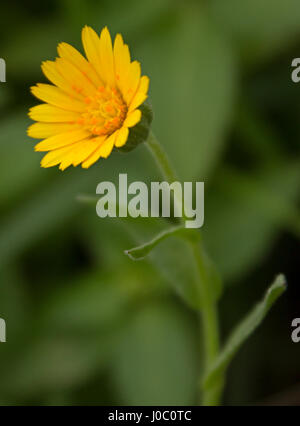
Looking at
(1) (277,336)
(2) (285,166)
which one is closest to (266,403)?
(1) (277,336)

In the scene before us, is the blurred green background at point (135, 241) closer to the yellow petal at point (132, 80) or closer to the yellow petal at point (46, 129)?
the yellow petal at point (46, 129)

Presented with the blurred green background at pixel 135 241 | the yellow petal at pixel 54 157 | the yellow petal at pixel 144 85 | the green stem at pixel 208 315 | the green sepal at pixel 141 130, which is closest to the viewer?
the yellow petal at pixel 144 85

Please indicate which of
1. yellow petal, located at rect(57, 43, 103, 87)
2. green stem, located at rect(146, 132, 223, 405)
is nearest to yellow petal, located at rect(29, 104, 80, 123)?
yellow petal, located at rect(57, 43, 103, 87)

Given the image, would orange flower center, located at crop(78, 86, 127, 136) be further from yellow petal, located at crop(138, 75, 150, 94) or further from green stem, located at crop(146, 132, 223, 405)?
green stem, located at crop(146, 132, 223, 405)

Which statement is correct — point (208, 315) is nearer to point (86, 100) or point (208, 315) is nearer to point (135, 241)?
point (135, 241)

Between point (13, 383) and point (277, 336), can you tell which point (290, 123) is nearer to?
point (277, 336)

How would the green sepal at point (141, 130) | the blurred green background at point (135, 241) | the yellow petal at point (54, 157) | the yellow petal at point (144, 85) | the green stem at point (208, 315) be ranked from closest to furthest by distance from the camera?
the yellow petal at point (144, 85), the yellow petal at point (54, 157), the green sepal at point (141, 130), the green stem at point (208, 315), the blurred green background at point (135, 241)

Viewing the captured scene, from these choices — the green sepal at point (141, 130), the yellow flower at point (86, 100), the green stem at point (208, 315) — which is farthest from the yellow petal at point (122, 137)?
the green stem at point (208, 315)
